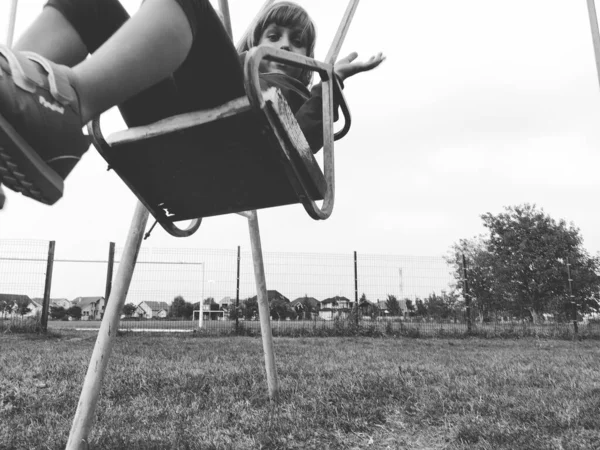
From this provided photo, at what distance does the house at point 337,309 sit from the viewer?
9.76 m

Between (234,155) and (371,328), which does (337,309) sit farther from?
(234,155)

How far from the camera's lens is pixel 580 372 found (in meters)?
3.59

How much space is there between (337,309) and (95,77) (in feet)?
31.7

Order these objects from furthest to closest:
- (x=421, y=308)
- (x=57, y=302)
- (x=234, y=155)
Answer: (x=57, y=302), (x=421, y=308), (x=234, y=155)

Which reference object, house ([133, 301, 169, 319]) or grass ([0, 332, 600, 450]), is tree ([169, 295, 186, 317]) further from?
grass ([0, 332, 600, 450])

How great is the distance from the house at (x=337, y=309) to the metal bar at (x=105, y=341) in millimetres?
8398

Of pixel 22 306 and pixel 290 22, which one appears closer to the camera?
pixel 290 22

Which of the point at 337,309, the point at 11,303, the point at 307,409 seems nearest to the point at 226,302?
the point at 337,309

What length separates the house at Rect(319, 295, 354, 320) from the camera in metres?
9.76

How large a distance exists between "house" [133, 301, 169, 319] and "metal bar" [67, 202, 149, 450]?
9.30 m

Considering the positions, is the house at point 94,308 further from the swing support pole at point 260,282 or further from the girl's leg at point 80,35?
the girl's leg at point 80,35

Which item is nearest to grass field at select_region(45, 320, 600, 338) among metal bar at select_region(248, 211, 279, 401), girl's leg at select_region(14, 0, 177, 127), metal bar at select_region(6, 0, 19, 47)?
metal bar at select_region(248, 211, 279, 401)

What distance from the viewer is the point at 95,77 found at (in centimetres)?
89

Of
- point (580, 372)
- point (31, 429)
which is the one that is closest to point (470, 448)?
point (31, 429)
